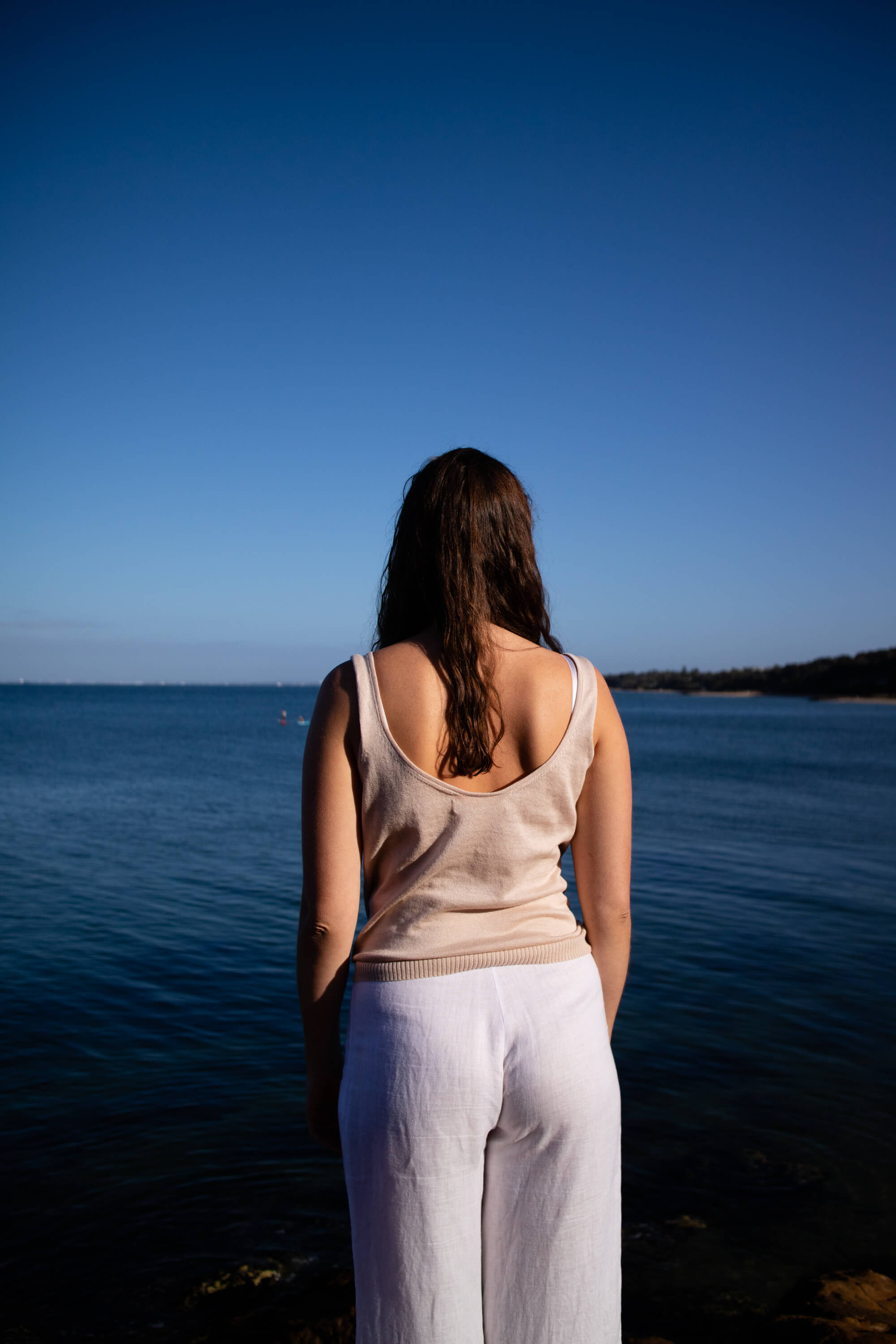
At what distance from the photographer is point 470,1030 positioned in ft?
4.89

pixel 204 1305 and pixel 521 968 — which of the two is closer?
pixel 521 968

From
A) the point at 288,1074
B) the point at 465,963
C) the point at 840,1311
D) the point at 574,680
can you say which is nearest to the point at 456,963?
the point at 465,963

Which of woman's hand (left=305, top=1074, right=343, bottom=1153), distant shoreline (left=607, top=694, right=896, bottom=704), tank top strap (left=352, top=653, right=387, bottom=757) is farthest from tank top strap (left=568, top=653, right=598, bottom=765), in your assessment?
distant shoreline (left=607, top=694, right=896, bottom=704)

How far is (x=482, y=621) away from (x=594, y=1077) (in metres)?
0.86

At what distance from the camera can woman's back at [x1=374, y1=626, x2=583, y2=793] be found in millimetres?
1616

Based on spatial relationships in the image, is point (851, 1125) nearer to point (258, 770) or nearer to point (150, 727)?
point (258, 770)

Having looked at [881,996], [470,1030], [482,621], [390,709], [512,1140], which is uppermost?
[482,621]

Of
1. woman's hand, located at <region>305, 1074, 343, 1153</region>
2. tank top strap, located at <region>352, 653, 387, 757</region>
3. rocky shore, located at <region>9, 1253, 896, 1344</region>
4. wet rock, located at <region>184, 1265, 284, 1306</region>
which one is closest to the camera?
tank top strap, located at <region>352, 653, 387, 757</region>

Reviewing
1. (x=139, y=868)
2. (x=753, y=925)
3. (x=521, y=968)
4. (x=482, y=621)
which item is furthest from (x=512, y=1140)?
(x=139, y=868)

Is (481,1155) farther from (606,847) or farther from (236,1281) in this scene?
(236,1281)

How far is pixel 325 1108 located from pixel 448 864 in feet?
2.05

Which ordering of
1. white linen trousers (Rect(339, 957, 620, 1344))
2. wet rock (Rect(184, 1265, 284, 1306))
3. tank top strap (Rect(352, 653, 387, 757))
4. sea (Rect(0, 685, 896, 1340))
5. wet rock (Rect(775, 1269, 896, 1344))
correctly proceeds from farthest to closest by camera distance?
sea (Rect(0, 685, 896, 1340)), wet rock (Rect(184, 1265, 284, 1306)), wet rock (Rect(775, 1269, 896, 1344)), tank top strap (Rect(352, 653, 387, 757)), white linen trousers (Rect(339, 957, 620, 1344))

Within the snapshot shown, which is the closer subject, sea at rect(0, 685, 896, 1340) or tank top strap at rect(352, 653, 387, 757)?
tank top strap at rect(352, 653, 387, 757)

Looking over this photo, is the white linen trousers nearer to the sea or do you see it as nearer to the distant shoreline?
the sea
